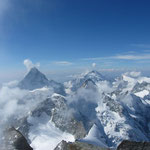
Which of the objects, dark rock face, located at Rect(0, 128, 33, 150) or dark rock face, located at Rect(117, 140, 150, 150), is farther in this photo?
dark rock face, located at Rect(0, 128, 33, 150)

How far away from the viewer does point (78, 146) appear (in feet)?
67.6

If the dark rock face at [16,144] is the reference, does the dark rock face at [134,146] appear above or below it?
above

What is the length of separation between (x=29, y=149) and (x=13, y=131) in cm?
643

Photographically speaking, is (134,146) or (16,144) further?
(16,144)

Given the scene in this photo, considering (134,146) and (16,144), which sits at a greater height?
(134,146)

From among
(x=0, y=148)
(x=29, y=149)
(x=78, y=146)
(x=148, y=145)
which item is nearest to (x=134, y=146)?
(x=148, y=145)

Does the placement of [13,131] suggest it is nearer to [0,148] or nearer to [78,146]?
[0,148]

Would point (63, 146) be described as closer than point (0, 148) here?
Yes

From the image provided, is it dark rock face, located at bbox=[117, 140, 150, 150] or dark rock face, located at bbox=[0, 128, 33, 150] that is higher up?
dark rock face, located at bbox=[117, 140, 150, 150]

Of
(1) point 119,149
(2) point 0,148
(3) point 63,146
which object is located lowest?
(2) point 0,148

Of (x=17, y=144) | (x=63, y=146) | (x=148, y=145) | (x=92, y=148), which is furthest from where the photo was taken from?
(x=17, y=144)

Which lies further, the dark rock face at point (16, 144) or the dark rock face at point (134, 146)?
the dark rock face at point (16, 144)

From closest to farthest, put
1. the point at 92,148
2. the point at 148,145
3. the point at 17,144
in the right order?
1. the point at 148,145
2. the point at 92,148
3. the point at 17,144

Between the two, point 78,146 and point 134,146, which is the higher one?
point 134,146
